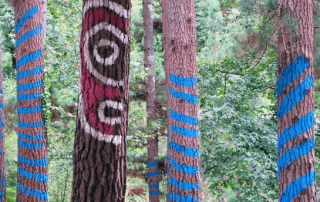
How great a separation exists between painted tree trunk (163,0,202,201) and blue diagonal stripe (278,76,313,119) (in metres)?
1.25

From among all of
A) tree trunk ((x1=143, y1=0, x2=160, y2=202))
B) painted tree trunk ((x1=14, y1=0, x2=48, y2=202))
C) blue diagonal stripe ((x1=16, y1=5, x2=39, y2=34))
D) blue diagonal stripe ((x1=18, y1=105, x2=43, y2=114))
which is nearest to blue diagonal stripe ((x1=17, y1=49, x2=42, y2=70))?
painted tree trunk ((x1=14, y1=0, x2=48, y2=202))

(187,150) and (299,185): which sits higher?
(187,150)

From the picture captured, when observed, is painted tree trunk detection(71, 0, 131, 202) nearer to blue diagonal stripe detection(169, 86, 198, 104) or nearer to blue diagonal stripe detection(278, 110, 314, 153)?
blue diagonal stripe detection(169, 86, 198, 104)

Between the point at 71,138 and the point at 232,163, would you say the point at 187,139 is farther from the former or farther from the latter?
the point at 71,138

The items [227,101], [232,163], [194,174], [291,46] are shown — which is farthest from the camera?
[227,101]

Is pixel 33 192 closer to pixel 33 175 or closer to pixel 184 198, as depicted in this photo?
pixel 33 175

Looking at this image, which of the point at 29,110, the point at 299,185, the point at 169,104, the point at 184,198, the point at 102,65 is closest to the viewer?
the point at 102,65

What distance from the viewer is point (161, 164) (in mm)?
8445

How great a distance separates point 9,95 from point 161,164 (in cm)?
562

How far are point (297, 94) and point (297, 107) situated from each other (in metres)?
0.17

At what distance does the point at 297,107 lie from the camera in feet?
11.0

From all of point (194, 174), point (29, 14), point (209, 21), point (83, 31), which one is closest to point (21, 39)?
point (29, 14)

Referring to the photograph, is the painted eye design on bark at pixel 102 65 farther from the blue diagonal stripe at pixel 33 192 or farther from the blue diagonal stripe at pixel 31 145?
the blue diagonal stripe at pixel 33 192

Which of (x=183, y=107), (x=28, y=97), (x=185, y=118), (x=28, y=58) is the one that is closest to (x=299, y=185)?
(x=185, y=118)
